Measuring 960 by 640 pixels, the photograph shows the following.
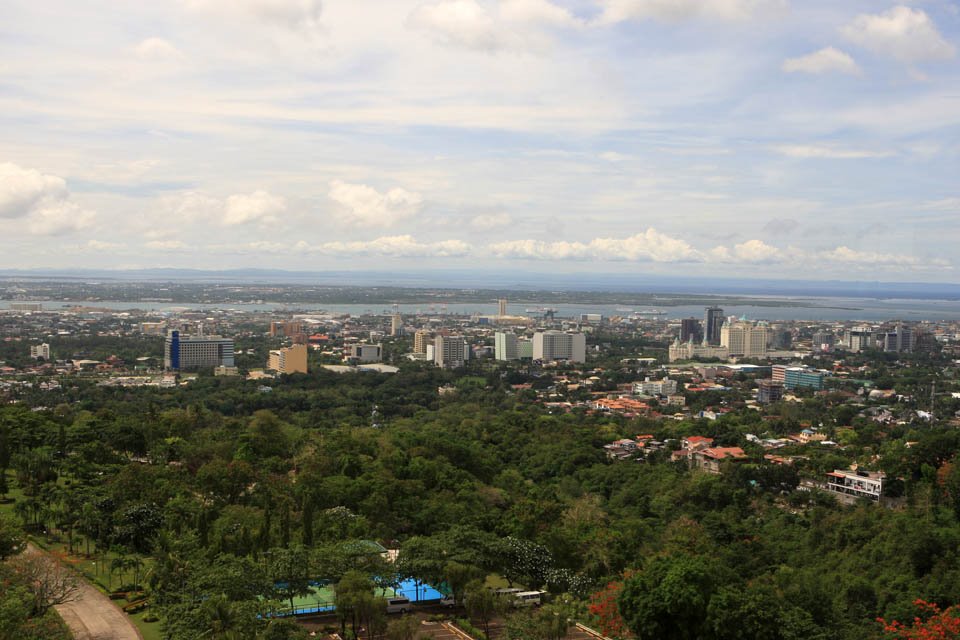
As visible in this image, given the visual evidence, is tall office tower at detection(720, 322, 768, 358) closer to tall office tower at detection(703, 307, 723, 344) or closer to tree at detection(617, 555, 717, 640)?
tall office tower at detection(703, 307, 723, 344)

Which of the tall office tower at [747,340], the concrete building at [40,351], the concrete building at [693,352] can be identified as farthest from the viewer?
the tall office tower at [747,340]

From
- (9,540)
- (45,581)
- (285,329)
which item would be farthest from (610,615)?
(285,329)

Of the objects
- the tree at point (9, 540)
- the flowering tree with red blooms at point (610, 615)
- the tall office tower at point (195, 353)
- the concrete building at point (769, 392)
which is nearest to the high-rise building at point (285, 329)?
the tall office tower at point (195, 353)

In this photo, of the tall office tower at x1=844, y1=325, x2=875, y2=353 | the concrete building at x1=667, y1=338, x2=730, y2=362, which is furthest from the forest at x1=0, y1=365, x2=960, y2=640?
the tall office tower at x1=844, y1=325, x2=875, y2=353

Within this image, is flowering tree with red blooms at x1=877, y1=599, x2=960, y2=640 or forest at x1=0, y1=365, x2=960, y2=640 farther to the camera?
forest at x1=0, y1=365, x2=960, y2=640

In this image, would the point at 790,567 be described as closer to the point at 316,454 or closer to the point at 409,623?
the point at 409,623

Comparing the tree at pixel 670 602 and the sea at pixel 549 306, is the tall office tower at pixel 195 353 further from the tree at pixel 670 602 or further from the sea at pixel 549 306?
the sea at pixel 549 306

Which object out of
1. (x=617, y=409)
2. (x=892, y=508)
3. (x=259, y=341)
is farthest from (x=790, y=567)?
(x=259, y=341)
